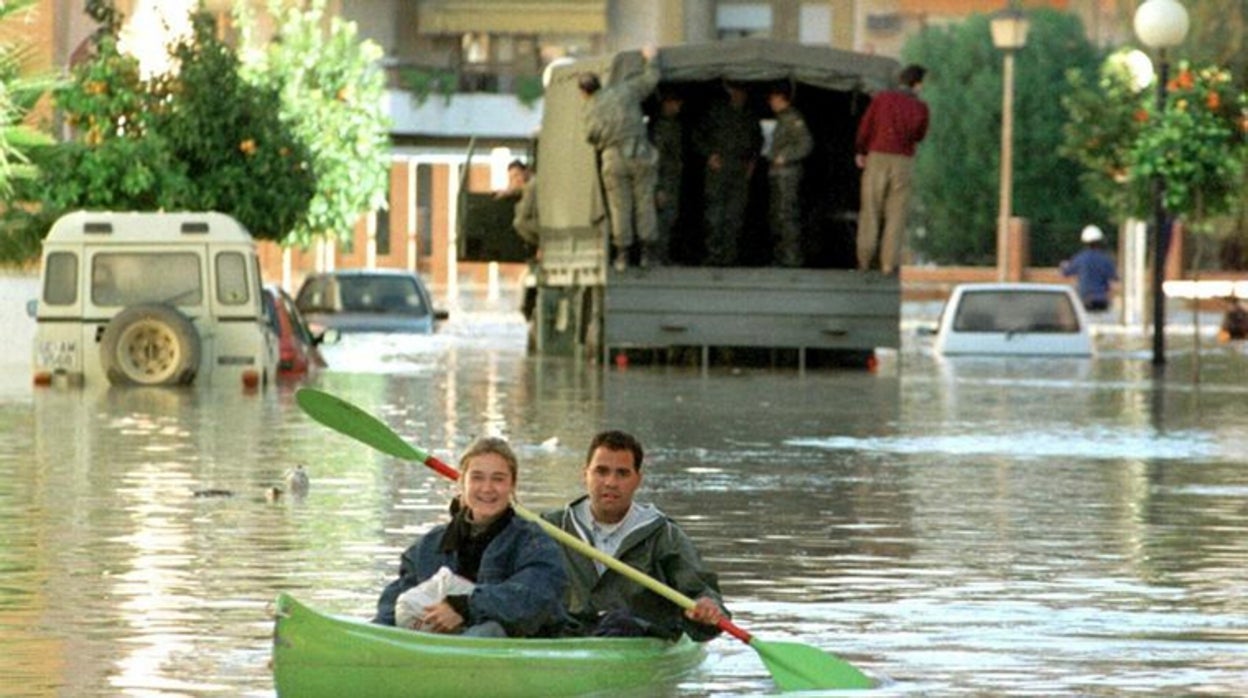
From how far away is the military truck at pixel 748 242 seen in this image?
37.2m

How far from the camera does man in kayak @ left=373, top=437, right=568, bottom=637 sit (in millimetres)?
10742

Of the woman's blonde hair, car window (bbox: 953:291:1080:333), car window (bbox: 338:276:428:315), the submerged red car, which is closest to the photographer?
the woman's blonde hair

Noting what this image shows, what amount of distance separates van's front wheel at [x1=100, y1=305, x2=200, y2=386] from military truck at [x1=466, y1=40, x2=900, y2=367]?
5609 mm

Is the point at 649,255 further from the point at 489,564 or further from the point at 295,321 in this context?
the point at 489,564

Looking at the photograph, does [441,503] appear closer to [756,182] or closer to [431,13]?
[756,182]

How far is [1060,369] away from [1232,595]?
26.8 m

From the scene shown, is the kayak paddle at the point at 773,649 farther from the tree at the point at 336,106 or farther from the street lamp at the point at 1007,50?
the tree at the point at 336,106

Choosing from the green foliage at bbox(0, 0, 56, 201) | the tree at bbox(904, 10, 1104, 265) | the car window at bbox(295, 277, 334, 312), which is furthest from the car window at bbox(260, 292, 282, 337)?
the tree at bbox(904, 10, 1104, 265)

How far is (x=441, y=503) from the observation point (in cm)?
1842

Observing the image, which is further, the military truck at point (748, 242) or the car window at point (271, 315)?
the military truck at point (748, 242)

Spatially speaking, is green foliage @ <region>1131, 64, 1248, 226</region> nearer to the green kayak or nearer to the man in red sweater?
the man in red sweater

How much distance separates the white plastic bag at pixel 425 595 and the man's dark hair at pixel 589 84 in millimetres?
26065

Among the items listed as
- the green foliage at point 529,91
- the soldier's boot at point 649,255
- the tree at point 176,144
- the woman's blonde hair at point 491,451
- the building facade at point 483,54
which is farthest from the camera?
the building facade at point 483,54

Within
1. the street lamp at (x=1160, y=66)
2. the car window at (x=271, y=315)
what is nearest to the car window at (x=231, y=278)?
the car window at (x=271, y=315)
